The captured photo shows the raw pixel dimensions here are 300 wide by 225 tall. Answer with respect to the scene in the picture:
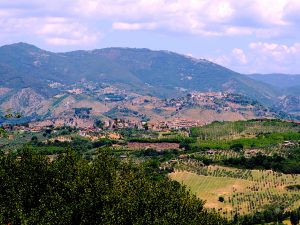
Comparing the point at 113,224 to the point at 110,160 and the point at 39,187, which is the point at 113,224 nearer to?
the point at 39,187

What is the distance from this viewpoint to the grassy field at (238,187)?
153m

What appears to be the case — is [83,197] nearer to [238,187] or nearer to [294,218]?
[294,218]

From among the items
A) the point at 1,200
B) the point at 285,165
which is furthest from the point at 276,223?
the point at 285,165

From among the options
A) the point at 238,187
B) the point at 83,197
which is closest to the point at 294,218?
the point at 238,187

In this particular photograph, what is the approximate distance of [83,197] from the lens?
244 ft

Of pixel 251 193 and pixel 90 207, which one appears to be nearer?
pixel 90 207

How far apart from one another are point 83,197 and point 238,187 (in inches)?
4178

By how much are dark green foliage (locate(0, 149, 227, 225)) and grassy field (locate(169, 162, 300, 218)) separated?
61244 mm

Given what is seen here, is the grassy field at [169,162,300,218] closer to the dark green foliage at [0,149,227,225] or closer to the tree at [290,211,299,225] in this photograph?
the tree at [290,211,299,225]

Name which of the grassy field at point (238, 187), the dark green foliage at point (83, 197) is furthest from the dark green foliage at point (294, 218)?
the dark green foliage at point (83, 197)

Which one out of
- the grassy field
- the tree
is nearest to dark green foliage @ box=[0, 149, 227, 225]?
the tree

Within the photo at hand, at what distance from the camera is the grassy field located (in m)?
153

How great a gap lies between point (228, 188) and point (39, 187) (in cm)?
9937

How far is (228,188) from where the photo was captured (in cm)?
17000
